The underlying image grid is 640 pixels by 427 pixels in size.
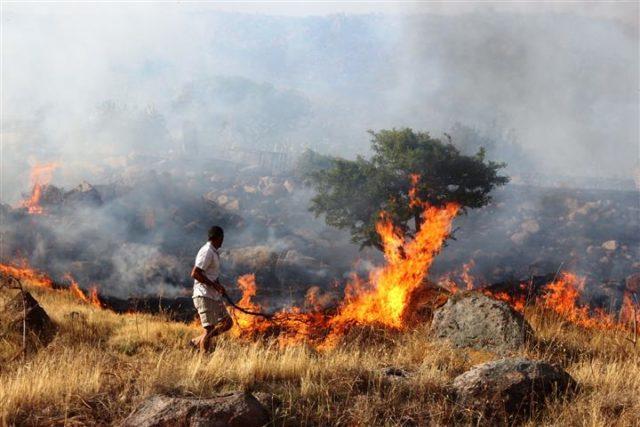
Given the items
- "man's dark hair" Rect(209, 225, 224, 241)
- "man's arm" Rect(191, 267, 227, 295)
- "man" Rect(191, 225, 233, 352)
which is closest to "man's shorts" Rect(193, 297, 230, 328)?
"man" Rect(191, 225, 233, 352)

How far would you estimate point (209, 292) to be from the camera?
21.7ft

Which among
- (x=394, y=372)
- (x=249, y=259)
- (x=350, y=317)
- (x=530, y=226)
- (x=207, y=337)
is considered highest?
(x=394, y=372)

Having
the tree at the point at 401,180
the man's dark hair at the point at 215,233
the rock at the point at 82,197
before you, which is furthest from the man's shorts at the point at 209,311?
the rock at the point at 82,197

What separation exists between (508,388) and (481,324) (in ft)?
10.1

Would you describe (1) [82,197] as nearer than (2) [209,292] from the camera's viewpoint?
No

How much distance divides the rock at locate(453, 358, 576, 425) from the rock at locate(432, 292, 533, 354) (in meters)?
2.32

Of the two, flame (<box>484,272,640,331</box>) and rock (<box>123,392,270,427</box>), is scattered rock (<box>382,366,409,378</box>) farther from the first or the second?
flame (<box>484,272,640,331</box>)

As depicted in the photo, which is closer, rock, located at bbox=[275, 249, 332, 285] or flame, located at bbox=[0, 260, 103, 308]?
flame, located at bbox=[0, 260, 103, 308]

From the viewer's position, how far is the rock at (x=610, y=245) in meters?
33.8

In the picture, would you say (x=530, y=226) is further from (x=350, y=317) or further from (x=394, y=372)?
(x=394, y=372)

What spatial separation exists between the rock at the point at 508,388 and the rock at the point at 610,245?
110ft

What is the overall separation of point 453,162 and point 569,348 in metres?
16.0

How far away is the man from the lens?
652cm

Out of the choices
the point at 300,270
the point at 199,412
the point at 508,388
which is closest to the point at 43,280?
the point at 300,270
